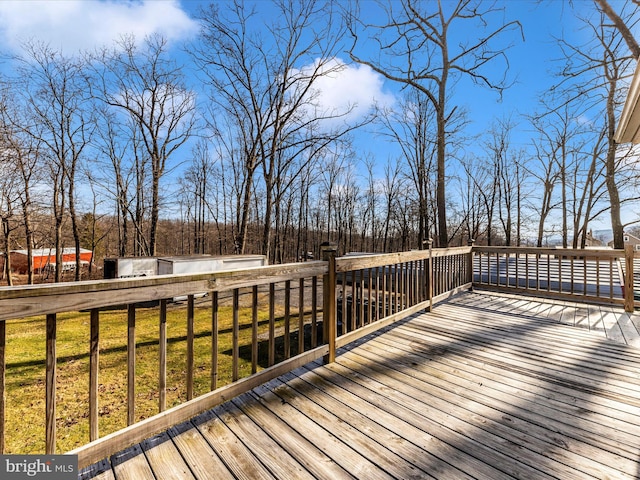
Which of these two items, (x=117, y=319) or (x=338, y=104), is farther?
(x=338, y=104)

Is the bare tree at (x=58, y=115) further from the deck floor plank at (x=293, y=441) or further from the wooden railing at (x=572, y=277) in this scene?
the wooden railing at (x=572, y=277)

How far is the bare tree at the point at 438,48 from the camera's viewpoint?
852 centimetres

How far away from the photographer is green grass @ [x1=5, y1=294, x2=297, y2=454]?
342 centimetres

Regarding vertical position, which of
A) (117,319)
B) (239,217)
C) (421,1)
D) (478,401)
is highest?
(421,1)

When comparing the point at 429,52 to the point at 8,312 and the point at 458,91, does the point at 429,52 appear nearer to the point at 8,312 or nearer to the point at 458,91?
the point at 458,91

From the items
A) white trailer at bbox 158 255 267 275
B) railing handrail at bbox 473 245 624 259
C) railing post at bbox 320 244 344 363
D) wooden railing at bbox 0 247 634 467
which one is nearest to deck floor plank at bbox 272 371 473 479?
wooden railing at bbox 0 247 634 467

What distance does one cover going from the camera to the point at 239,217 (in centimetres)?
1664

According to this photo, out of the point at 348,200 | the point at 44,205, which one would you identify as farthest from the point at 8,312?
the point at 348,200

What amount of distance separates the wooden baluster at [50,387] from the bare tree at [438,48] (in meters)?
8.85

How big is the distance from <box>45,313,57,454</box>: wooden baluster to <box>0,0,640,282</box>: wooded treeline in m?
8.95

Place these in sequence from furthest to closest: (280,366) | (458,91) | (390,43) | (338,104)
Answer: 1. (458,91)
2. (338,104)
3. (390,43)
4. (280,366)

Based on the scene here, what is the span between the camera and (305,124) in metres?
10.7

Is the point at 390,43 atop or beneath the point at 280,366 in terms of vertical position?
atop

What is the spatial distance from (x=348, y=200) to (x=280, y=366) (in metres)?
21.5
